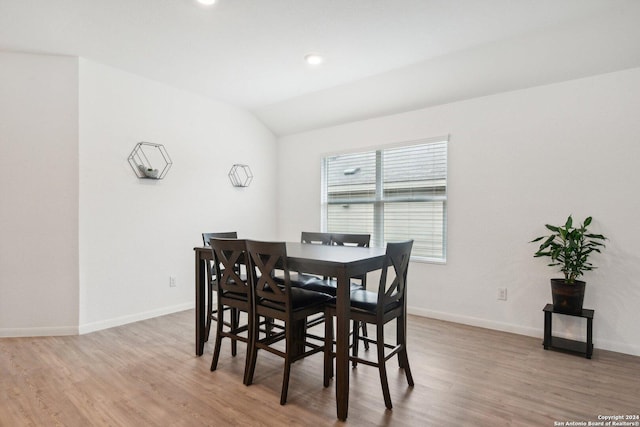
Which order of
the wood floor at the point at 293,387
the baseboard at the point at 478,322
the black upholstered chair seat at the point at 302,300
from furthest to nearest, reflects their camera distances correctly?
the baseboard at the point at 478,322 → the black upholstered chair seat at the point at 302,300 → the wood floor at the point at 293,387

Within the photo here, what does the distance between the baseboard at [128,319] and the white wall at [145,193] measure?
0.01m

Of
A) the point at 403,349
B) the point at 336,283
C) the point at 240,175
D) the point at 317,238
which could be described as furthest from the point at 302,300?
the point at 240,175

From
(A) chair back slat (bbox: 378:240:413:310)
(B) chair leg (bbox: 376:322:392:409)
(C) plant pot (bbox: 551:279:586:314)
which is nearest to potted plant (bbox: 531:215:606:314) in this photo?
(C) plant pot (bbox: 551:279:586:314)

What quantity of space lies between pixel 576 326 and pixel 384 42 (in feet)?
9.91

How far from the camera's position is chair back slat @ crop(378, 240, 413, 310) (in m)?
2.20

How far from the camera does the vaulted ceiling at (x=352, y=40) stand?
102 inches

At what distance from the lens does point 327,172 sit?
509cm

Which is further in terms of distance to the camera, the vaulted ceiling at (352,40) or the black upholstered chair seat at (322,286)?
the black upholstered chair seat at (322,286)

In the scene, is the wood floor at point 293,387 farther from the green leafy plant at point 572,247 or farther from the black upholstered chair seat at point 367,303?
the green leafy plant at point 572,247

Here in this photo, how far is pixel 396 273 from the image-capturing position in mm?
2350

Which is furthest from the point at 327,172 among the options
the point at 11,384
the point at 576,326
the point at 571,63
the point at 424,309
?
the point at 11,384

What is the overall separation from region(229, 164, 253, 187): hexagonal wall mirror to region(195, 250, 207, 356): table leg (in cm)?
207

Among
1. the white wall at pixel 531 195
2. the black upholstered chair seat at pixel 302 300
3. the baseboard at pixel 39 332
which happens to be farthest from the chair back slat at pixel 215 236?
the white wall at pixel 531 195

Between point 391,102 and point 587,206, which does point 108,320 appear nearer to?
point 391,102
